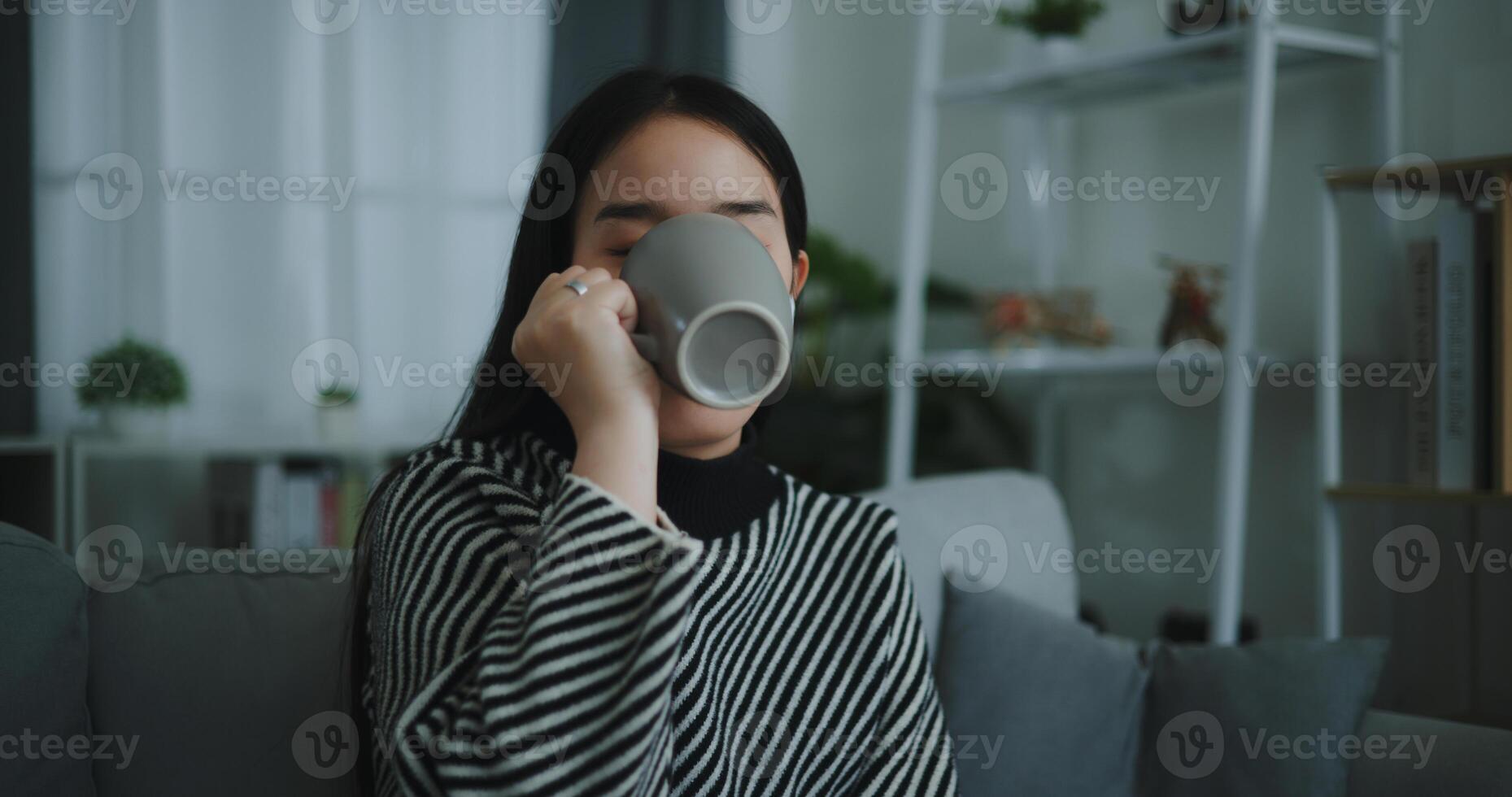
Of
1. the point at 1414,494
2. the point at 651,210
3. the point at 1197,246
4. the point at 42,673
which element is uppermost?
the point at 1197,246

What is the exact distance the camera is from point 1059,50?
2.19 meters

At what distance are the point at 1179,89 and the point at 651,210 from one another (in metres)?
1.76

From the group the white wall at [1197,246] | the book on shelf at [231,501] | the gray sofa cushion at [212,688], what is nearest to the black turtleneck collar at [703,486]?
the gray sofa cushion at [212,688]

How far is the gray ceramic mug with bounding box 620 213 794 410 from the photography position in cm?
69

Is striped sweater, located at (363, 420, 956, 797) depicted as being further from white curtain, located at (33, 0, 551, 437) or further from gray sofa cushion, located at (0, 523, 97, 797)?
white curtain, located at (33, 0, 551, 437)

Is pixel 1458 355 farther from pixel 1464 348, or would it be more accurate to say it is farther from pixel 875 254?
pixel 875 254

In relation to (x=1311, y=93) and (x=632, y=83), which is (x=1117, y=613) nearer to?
(x=1311, y=93)

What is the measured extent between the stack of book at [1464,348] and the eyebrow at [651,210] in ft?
3.45

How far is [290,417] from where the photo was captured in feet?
9.96

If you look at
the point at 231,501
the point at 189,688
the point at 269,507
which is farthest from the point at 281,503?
the point at 189,688

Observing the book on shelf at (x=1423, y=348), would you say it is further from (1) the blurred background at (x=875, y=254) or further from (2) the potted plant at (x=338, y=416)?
(2) the potted plant at (x=338, y=416)

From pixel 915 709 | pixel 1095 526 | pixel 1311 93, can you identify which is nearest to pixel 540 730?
pixel 915 709

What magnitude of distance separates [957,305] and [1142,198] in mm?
474

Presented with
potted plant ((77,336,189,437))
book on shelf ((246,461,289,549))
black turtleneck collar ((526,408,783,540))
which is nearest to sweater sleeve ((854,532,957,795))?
black turtleneck collar ((526,408,783,540))
